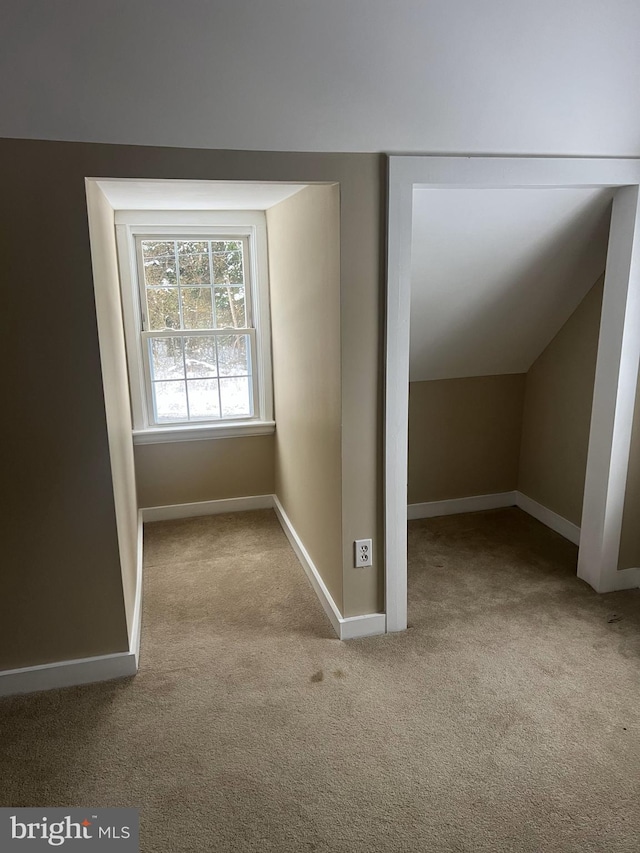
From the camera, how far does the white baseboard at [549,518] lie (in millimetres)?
3697

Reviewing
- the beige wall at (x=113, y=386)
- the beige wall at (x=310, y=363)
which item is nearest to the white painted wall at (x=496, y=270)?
the beige wall at (x=310, y=363)

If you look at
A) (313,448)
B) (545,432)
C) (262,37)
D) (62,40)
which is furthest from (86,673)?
(545,432)

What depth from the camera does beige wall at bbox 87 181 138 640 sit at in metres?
2.36

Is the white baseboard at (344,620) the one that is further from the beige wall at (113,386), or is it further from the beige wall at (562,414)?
the beige wall at (562,414)

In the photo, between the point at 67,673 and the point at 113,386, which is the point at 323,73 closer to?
the point at 113,386

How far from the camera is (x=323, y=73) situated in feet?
7.00

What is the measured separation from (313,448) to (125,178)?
4.96 ft

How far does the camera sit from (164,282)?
12.7 ft

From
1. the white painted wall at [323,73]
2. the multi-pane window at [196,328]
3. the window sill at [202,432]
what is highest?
the white painted wall at [323,73]

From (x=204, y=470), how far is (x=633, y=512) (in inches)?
101

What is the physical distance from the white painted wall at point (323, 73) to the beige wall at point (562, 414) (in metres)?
1.30

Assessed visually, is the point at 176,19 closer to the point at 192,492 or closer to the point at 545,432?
the point at 192,492

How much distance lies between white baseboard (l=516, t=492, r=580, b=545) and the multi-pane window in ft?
6.44

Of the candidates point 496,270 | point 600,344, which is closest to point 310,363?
point 496,270
